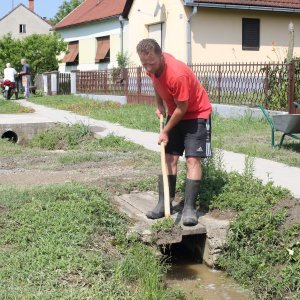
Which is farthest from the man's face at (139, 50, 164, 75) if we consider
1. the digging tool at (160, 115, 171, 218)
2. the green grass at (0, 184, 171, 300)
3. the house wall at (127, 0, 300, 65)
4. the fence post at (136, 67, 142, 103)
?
the house wall at (127, 0, 300, 65)

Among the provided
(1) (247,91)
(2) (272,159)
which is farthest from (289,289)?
(1) (247,91)

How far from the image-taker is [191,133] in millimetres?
5691

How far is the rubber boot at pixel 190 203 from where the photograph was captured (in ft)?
18.4

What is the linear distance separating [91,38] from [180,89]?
26.8 meters

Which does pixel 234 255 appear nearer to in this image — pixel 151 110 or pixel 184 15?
pixel 151 110

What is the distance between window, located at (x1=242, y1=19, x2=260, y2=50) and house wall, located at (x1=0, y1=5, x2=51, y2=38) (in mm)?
43171

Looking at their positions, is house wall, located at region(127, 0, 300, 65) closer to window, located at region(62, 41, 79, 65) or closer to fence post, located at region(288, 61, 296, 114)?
fence post, located at region(288, 61, 296, 114)

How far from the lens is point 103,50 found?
29.8 meters

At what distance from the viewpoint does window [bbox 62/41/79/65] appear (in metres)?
33.7

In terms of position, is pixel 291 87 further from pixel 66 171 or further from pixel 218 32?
pixel 218 32

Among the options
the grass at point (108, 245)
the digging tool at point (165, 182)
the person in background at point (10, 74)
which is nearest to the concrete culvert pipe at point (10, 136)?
the grass at point (108, 245)

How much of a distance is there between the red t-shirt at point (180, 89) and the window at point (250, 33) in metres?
17.7

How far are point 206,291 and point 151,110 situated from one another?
12152 millimetres

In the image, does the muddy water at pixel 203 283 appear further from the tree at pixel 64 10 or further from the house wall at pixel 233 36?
the tree at pixel 64 10
